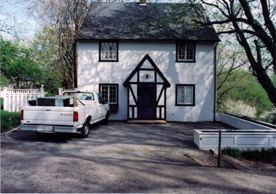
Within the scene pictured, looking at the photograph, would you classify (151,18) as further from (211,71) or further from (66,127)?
(66,127)

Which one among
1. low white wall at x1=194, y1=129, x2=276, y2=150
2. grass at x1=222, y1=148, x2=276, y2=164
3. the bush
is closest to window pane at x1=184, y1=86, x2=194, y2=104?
the bush

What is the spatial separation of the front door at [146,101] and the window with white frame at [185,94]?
182 centimetres

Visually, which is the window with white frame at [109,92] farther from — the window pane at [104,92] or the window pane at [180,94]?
the window pane at [180,94]

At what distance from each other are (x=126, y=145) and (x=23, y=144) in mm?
3719

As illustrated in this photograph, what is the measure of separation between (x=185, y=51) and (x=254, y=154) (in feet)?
41.6

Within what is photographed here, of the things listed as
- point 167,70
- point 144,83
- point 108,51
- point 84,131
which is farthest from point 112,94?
point 84,131

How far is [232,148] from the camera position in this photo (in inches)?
478

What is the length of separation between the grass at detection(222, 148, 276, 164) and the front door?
35.0 ft

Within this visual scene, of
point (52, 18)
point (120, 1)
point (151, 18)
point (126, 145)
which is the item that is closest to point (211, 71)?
point (151, 18)

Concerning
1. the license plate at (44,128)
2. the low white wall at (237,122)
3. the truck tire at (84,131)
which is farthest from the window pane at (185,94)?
the license plate at (44,128)

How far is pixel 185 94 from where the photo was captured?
23141 mm

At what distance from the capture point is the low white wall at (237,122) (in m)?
15.6

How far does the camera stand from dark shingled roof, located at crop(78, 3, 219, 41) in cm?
2295

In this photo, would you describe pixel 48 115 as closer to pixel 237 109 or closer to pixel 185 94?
pixel 185 94
